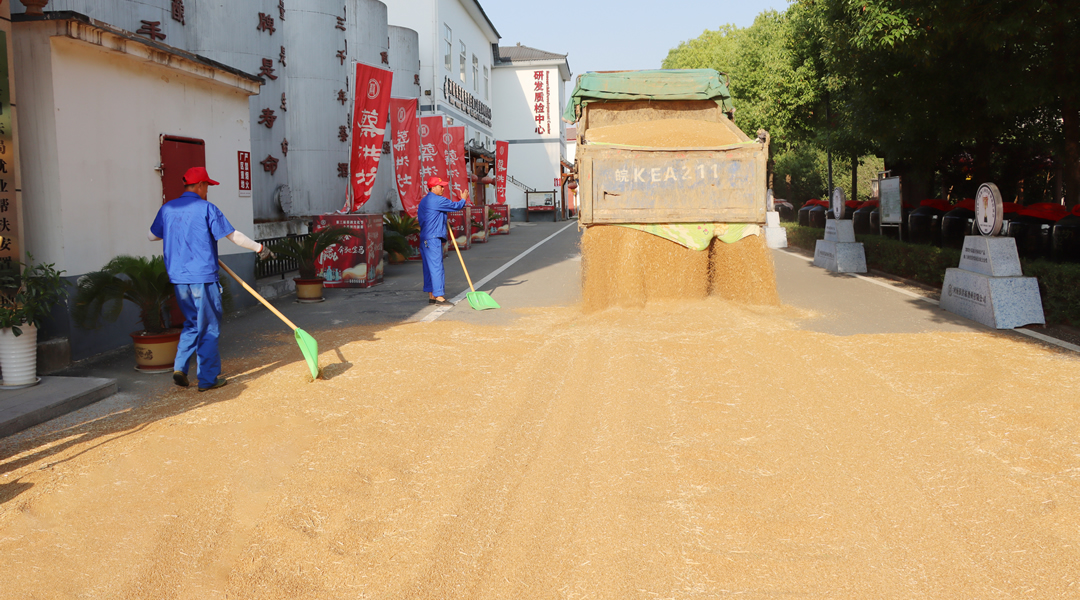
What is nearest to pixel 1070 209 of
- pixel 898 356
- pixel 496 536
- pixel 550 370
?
pixel 898 356

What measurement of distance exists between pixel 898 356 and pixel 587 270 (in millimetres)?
3635

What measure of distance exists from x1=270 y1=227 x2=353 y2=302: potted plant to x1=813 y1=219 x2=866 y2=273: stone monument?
8.73 meters

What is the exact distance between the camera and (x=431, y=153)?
21016 mm

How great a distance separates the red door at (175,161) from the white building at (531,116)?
39771 millimetres

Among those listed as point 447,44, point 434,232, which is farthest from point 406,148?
point 447,44

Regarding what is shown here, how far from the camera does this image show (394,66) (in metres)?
25.7

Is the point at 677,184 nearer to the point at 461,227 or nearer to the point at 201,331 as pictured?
the point at 201,331

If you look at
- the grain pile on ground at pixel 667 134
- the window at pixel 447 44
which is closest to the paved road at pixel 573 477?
the grain pile on ground at pixel 667 134

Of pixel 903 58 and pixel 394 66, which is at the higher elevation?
pixel 394 66

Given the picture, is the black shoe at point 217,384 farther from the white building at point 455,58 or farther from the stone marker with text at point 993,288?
the white building at point 455,58

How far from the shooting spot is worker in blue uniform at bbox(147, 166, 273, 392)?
6.45 meters

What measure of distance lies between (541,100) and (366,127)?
36.4 meters

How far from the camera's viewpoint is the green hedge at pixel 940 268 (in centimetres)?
861

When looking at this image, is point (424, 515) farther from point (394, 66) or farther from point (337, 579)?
point (394, 66)
